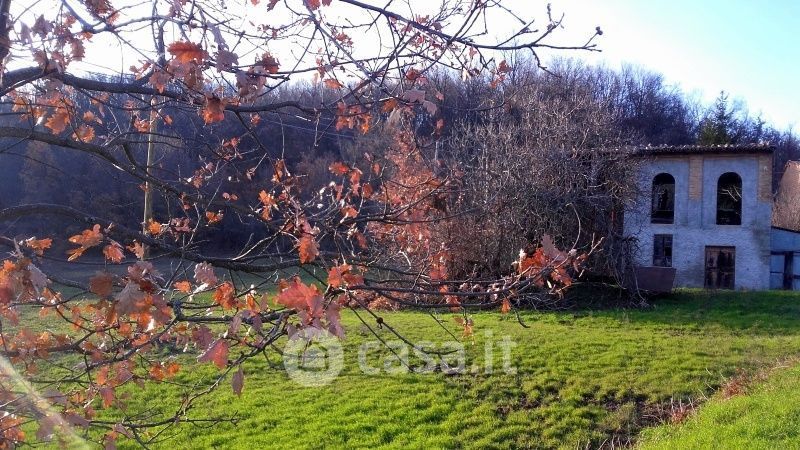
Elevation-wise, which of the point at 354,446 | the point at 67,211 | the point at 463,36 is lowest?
the point at 354,446

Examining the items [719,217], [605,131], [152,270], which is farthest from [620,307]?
[152,270]

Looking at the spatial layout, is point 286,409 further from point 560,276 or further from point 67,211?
point 560,276

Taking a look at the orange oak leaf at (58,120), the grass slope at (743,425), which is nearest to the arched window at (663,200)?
the grass slope at (743,425)

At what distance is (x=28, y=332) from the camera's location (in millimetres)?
2816

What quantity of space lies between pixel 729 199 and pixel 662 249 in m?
2.68

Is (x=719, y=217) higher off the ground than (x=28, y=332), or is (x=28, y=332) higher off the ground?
(x=719, y=217)

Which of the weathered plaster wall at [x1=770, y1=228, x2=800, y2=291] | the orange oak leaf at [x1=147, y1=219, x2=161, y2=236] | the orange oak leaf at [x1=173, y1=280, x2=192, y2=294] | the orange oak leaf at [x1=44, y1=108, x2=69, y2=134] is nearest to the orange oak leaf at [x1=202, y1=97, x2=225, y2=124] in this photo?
the orange oak leaf at [x1=173, y1=280, x2=192, y2=294]

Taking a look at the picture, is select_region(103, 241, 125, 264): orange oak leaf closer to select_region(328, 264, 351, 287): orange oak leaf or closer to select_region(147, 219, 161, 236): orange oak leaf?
select_region(147, 219, 161, 236): orange oak leaf

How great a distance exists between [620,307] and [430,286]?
13.2m

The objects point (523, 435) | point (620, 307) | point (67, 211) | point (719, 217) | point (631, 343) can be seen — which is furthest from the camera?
point (719, 217)

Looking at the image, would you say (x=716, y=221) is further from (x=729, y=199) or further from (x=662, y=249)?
(x=662, y=249)

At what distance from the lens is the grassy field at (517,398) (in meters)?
6.38

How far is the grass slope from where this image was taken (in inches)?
225

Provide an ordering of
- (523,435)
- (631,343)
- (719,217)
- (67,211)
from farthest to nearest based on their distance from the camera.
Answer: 1. (719,217)
2. (631,343)
3. (523,435)
4. (67,211)
